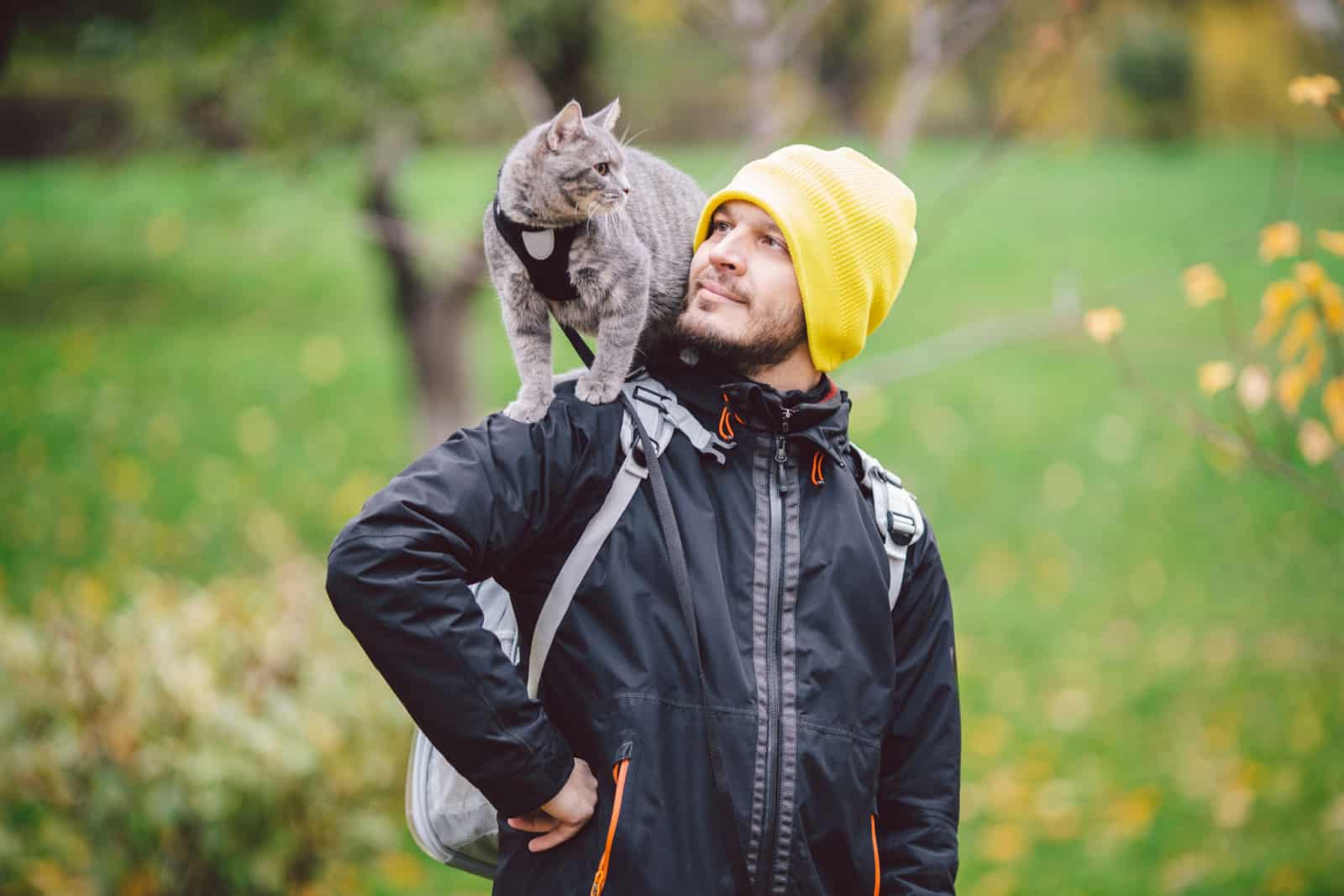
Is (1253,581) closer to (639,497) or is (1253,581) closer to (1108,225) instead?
(639,497)

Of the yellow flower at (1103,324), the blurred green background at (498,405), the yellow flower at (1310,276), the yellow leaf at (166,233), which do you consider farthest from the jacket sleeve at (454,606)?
the yellow leaf at (166,233)

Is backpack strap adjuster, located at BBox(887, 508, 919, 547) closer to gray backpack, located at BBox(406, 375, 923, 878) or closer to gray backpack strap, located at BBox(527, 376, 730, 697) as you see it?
gray backpack, located at BBox(406, 375, 923, 878)

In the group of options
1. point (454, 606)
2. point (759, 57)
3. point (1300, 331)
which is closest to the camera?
point (454, 606)

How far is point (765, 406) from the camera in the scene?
1873mm

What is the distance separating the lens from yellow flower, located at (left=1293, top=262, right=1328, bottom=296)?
2.46 meters

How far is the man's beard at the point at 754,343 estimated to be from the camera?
6.32 ft

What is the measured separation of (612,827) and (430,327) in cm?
580

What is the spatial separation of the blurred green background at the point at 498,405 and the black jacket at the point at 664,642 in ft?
4.67

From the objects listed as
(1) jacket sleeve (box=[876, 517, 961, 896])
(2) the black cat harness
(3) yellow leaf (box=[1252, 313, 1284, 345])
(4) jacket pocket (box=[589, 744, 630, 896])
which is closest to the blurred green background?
(3) yellow leaf (box=[1252, 313, 1284, 345])

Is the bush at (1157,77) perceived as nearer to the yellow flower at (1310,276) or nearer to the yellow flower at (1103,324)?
the yellow flower at (1103,324)

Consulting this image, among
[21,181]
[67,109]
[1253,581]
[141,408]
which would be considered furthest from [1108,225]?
[21,181]

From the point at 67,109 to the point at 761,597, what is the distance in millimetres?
14468

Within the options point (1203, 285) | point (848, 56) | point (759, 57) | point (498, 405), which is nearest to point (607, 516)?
point (1203, 285)

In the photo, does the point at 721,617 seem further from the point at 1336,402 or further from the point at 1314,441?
the point at 1314,441
